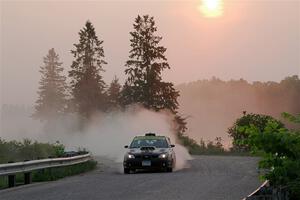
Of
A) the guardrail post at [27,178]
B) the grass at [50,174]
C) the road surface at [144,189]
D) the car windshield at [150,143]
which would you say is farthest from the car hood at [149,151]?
the guardrail post at [27,178]

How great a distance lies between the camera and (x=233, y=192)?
16734 millimetres

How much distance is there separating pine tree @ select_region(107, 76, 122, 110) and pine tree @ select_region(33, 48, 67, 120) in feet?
27.1

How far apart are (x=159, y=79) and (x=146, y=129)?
80.2 ft

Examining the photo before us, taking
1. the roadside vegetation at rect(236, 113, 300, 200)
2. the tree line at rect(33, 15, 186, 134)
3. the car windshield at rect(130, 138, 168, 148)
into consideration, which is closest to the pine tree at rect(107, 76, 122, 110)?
the tree line at rect(33, 15, 186, 134)

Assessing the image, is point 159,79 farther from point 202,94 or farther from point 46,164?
point 202,94

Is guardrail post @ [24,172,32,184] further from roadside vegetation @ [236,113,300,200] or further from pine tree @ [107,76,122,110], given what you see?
pine tree @ [107,76,122,110]

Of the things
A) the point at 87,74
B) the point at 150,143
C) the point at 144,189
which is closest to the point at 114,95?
the point at 87,74

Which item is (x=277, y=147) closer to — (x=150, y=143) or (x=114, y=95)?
(x=150, y=143)

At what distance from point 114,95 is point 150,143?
2872 inches

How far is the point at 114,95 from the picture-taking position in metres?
100

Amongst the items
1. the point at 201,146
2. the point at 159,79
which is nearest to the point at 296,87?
the point at 159,79

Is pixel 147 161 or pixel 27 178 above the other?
pixel 147 161

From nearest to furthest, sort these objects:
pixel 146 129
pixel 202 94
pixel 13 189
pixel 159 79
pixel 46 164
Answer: pixel 13 189
pixel 46 164
pixel 146 129
pixel 159 79
pixel 202 94

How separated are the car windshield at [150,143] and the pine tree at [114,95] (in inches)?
2236
